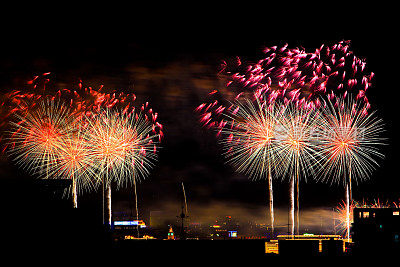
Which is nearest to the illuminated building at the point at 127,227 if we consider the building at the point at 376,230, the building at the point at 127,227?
the building at the point at 127,227

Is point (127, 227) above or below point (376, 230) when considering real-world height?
below

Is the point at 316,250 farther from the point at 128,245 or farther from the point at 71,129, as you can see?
the point at 71,129

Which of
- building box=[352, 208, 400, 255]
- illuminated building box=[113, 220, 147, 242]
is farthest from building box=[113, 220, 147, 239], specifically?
building box=[352, 208, 400, 255]

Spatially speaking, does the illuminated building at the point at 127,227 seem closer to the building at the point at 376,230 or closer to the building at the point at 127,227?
the building at the point at 127,227

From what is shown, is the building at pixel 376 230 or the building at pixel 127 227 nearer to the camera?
the building at pixel 376 230

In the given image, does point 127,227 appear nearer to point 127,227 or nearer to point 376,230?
point 127,227

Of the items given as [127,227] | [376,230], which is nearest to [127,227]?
[127,227]

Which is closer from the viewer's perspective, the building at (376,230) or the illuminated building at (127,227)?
the building at (376,230)

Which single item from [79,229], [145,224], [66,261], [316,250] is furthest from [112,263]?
[145,224]
